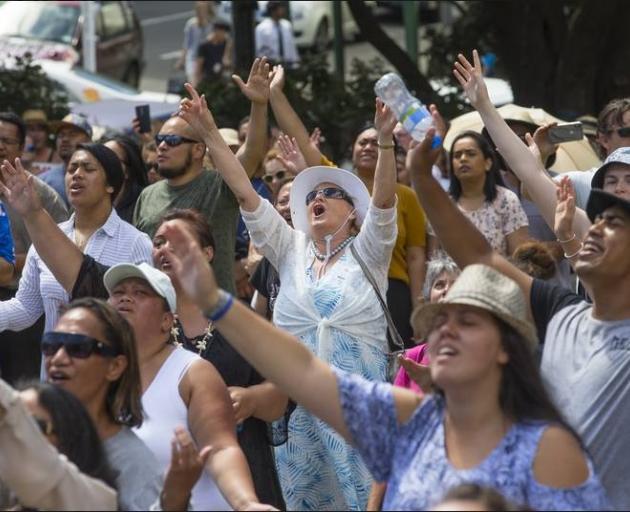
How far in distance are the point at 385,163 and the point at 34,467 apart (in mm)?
3044

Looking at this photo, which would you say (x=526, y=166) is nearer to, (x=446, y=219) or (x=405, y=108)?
(x=405, y=108)

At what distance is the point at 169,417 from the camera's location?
19.6 ft

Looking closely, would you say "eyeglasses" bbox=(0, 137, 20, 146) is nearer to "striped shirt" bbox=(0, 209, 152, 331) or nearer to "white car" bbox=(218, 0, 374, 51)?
"striped shirt" bbox=(0, 209, 152, 331)

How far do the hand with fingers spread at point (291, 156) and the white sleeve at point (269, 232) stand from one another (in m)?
1.07

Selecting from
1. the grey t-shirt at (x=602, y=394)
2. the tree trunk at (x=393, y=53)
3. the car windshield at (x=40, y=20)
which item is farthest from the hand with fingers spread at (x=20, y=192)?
the car windshield at (x=40, y=20)

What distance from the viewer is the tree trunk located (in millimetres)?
13625

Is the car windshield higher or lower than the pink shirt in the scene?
lower

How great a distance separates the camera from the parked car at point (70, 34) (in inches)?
792

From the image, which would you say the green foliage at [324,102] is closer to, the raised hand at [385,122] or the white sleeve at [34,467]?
the raised hand at [385,122]

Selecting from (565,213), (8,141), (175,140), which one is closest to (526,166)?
(565,213)

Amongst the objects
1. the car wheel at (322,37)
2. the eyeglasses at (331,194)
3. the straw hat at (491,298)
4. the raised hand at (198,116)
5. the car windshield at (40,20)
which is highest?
the straw hat at (491,298)

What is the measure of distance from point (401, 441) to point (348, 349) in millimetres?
2436

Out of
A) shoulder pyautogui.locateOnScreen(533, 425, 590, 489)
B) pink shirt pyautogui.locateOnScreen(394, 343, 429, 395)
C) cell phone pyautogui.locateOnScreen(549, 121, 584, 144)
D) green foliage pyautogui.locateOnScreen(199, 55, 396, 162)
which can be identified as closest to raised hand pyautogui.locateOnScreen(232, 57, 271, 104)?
cell phone pyautogui.locateOnScreen(549, 121, 584, 144)

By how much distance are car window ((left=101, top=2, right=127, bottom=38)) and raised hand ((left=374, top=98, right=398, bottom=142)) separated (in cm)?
1516
